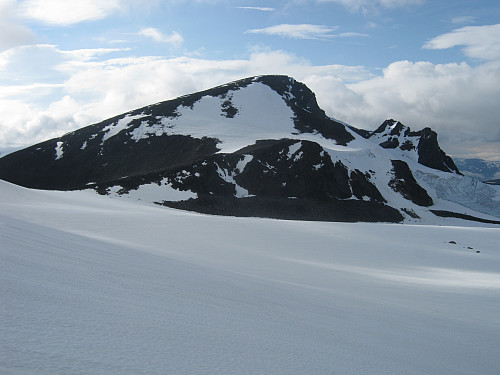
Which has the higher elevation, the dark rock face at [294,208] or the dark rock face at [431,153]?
the dark rock face at [431,153]

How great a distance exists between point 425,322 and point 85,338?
22.6ft

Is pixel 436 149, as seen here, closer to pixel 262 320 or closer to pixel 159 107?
pixel 159 107

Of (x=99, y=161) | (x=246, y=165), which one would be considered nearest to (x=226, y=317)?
(x=246, y=165)

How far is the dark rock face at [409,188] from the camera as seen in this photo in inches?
2832

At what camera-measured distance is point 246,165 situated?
6362cm

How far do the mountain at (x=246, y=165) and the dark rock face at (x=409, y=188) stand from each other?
235 millimetres

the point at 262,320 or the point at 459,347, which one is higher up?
the point at 262,320

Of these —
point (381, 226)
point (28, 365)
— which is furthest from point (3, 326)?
point (381, 226)

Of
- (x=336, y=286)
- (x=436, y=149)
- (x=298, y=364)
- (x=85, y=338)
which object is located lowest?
(x=336, y=286)

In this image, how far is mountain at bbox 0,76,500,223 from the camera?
57.6m

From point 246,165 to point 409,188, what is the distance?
34212 mm

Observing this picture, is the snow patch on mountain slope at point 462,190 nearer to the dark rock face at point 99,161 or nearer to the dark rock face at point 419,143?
the dark rock face at point 419,143

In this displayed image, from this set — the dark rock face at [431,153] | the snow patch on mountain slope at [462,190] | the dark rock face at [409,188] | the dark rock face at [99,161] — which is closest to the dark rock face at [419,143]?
the dark rock face at [431,153]

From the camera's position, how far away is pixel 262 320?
5.61 m
